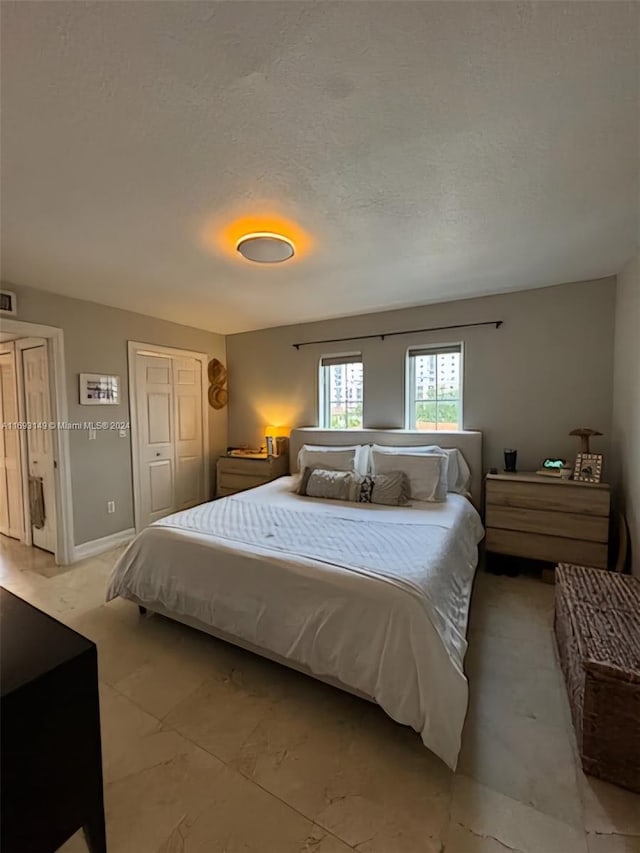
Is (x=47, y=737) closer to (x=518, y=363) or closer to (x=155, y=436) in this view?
(x=155, y=436)

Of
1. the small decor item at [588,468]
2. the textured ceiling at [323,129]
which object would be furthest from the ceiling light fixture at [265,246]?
the small decor item at [588,468]

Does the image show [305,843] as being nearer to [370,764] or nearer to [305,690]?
[370,764]

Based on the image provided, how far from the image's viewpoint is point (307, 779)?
1361mm

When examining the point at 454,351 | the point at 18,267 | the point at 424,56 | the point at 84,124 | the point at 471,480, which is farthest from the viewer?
the point at 454,351

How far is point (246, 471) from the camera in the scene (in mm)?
4316

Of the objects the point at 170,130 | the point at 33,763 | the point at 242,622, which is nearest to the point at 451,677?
the point at 242,622

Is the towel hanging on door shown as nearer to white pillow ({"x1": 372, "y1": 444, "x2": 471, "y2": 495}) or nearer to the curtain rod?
the curtain rod

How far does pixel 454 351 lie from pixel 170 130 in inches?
118

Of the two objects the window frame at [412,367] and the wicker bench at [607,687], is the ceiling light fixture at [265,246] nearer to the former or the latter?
the window frame at [412,367]

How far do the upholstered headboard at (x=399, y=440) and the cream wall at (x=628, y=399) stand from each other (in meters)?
1.02

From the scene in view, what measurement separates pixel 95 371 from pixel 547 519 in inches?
165

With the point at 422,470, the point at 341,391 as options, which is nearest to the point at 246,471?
the point at 341,391

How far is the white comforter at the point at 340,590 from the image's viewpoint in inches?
56.6

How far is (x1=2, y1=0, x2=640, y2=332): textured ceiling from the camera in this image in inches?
38.9
